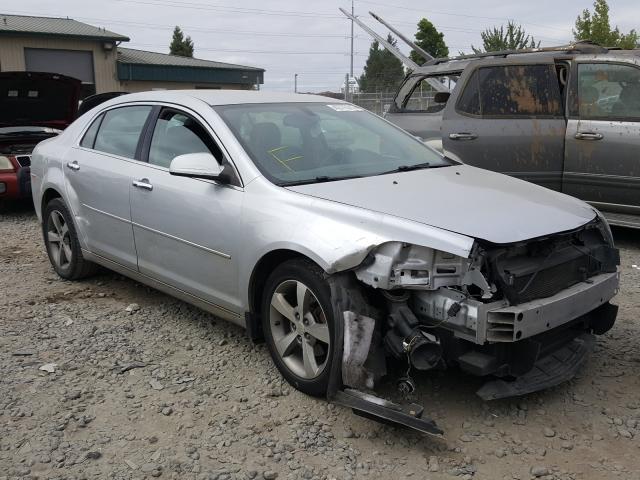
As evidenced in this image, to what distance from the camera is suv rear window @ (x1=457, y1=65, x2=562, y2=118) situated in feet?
21.5

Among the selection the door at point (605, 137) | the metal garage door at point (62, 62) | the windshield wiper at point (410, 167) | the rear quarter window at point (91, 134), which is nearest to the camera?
the windshield wiper at point (410, 167)

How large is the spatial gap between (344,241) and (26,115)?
7337mm

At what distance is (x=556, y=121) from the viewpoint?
642 centimetres

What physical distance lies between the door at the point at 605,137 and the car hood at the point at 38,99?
6254 millimetres

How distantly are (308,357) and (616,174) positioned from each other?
406 centimetres

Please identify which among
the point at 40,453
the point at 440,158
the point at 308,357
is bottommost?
the point at 40,453

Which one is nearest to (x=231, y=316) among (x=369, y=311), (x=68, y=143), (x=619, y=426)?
(x=369, y=311)

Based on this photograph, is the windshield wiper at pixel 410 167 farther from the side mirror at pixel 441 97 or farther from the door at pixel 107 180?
the side mirror at pixel 441 97

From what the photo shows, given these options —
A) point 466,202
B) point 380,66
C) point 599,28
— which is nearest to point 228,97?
point 466,202

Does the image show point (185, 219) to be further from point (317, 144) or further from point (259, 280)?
point (317, 144)

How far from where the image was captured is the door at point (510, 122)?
6.48 metres

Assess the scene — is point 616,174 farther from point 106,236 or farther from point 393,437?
point 106,236

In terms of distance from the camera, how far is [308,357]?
3414 millimetres

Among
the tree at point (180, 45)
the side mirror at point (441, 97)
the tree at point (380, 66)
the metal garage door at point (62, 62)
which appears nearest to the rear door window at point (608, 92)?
the side mirror at point (441, 97)
